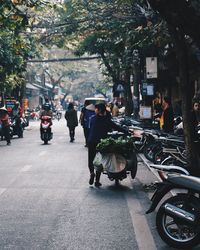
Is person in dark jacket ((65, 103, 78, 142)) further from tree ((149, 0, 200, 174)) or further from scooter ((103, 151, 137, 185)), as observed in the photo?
tree ((149, 0, 200, 174))

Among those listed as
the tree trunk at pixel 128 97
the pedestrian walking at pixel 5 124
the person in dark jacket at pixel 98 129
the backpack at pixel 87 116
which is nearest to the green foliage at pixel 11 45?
the pedestrian walking at pixel 5 124

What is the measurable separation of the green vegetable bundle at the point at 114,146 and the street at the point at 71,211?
734 millimetres

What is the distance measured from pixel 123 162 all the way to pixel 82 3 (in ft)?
42.0

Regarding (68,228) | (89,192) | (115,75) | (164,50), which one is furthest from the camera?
(115,75)

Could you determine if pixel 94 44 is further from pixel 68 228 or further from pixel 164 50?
pixel 68 228

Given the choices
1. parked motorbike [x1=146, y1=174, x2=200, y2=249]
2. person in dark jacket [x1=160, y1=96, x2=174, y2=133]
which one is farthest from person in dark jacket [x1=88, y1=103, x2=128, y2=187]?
person in dark jacket [x1=160, y1=96, x2=174, y2=133]

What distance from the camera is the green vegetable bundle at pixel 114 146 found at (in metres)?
9.83

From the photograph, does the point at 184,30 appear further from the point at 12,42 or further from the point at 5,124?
the point at 5,124

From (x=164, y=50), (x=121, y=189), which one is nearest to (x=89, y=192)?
(x=121, y=189)

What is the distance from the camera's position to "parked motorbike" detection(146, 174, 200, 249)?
18.3 ft

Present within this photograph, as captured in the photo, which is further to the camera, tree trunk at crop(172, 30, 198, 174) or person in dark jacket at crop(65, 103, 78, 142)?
person in dark jacket at crop(65, 103, 78, 142)

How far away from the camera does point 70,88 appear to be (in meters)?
86.1

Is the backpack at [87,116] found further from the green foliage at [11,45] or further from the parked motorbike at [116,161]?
the parked motorbike at [116,161]

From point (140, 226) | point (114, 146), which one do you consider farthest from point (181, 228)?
point (114, 146)
